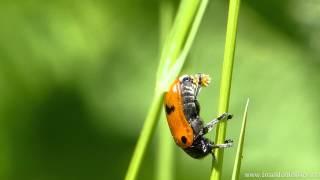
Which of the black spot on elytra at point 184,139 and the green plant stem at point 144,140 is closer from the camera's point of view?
the green plant stem at point 144,140

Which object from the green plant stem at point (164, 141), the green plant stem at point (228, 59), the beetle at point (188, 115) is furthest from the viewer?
the green plant stem at point (164, 141)

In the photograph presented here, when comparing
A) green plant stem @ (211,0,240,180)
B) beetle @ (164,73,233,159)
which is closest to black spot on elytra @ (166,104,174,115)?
beetle @ (164,73,233,159)

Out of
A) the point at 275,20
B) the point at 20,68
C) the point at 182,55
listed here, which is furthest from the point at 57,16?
the point at 182,55

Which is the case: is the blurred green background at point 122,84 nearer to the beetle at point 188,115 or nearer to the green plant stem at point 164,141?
the green plant stem at point 164,141

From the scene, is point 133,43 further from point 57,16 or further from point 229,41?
point 229,41

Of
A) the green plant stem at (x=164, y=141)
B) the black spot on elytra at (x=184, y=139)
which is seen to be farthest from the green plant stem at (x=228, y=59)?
the green plant stem at (x=164, y=141)

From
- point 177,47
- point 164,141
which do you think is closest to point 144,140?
point 177,47
